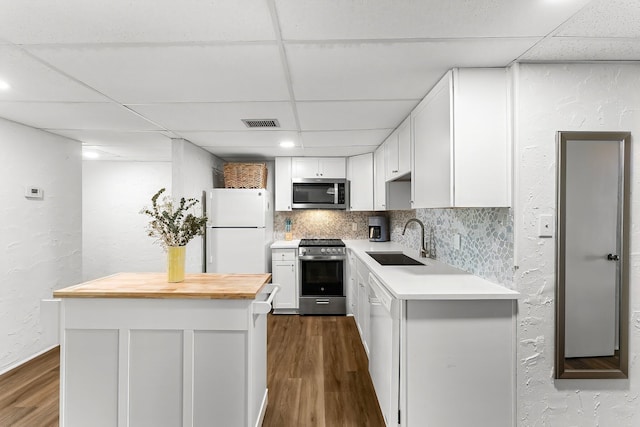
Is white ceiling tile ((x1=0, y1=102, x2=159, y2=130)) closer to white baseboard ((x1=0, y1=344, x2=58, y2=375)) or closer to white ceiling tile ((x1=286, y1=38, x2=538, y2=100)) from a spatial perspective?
white ceiling tile ((x1=286, y1=38, x2=538, y2=100))

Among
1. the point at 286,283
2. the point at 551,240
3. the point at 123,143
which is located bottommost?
the point at 286,283

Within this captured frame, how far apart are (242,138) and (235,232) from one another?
1.23 metres

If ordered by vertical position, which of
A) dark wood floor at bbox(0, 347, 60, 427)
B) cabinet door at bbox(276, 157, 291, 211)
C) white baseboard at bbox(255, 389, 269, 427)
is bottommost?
dark wood floor at bbox(0, 347, 60, 427)

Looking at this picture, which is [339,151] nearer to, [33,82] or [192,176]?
[192,176]

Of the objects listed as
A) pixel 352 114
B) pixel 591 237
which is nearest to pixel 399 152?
pixel 352 114

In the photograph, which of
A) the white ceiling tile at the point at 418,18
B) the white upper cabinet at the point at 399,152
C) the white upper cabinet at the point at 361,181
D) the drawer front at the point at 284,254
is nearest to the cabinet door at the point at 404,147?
the white upper cabinet at the point at 399,152

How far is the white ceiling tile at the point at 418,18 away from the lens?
1234 millimetres

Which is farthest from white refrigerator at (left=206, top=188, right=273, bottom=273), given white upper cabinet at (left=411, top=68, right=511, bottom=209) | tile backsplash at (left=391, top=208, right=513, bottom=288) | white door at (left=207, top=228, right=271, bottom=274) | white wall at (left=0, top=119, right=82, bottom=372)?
white upper cabinet at (left=411, top=68, right=511, bottom=209)

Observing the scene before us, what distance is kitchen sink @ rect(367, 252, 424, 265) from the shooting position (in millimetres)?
2820

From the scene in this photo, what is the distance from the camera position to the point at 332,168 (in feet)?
14.5

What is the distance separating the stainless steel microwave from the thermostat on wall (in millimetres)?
2665

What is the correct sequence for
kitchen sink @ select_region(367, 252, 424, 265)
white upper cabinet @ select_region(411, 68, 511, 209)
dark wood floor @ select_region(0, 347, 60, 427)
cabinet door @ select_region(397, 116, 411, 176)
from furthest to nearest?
kitchen sink @ select_region(367, 252, 424, 265) < cabinet door @ select_region(397, 116, 411, 176) < dark wood floor @ select_region(0, 347, 60, 427) < white upper cabinet @ select_region(411, 68, 511, 209)

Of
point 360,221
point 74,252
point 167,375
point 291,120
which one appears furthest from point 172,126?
point 360,221

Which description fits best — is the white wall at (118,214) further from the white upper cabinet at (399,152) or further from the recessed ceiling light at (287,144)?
the white upper cabinet at (399,152)
